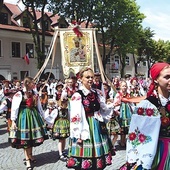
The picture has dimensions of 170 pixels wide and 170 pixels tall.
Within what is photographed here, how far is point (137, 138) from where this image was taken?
3041 millimetres

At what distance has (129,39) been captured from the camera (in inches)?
1247

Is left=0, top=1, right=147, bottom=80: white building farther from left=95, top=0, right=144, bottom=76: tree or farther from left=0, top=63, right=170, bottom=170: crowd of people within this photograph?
left=0, top=63, right=170, bottom=170: crowd of people

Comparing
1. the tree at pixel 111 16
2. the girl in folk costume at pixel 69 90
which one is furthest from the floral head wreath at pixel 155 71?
the tree at pixel 111 16

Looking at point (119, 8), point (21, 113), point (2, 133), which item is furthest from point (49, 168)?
point (119, 8)

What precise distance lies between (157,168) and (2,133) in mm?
7711

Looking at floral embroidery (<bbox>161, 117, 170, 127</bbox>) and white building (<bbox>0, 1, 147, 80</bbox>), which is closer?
floral embroidery (<bbox>161, 117, 170, 127</bbox>)

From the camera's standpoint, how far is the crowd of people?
9.78 ft

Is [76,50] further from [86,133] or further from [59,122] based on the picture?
[86,133]

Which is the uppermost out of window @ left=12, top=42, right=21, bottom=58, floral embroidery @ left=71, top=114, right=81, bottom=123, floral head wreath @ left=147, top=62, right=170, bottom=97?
window @ left=12, top=42, right=21, bottom=58

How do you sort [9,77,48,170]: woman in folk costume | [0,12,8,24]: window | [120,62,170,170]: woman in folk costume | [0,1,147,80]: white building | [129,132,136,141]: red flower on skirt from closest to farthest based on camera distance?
[120,62,170,170]: woman in folk costume
[129,132,136,141]: red flower on skirt
[9,77,48,170]: woman in folk costume
[0,1,147,80]: white building
[0,12,8,24]: window

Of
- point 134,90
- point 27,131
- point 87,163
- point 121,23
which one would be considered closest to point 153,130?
point 87,163

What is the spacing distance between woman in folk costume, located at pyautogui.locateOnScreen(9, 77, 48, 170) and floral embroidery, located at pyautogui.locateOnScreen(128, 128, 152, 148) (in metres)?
3.29

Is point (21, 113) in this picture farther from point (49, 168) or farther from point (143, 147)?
point (143, 147)

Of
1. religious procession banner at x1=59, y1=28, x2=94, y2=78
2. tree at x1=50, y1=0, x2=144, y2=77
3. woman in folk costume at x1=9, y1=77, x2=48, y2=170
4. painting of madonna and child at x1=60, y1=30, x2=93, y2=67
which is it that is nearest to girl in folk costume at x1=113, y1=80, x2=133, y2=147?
woman in folk costume at x1=9, y1=77, x2=48, y2=170
